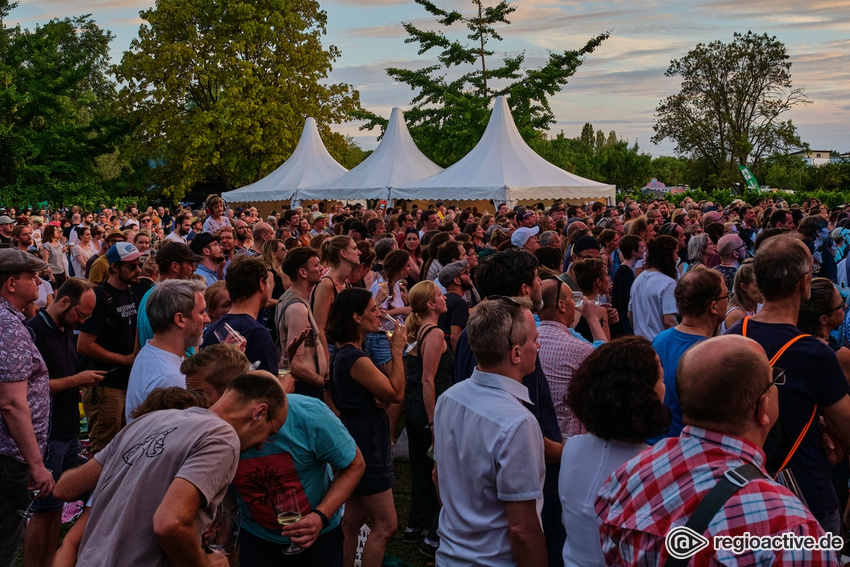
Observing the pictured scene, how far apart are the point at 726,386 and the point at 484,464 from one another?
3.33 feet

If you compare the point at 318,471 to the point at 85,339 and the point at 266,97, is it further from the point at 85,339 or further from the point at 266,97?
the point at 266,97

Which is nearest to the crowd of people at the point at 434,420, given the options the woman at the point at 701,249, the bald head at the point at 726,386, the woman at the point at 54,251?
the bald head at the point at 726,386

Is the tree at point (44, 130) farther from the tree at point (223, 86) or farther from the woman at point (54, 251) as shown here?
the woman at point (54, 251)

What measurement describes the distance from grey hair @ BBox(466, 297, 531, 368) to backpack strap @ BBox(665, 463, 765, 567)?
111 cm

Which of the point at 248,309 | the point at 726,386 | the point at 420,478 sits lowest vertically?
the point at 420,478

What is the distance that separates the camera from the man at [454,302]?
5.52 metres

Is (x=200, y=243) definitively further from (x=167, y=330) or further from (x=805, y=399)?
(x=805, y=399)

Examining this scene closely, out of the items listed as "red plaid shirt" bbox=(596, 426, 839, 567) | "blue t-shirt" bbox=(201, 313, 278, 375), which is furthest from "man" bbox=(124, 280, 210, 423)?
"red plaid shirt" bbox=(596, 426, 839, 567)

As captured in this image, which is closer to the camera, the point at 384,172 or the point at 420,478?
the point at 420,478

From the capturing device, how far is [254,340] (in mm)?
4250

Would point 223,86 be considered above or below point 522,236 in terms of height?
above

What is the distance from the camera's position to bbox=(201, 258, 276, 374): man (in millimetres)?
4277

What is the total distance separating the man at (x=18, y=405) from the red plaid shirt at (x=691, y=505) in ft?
9.68

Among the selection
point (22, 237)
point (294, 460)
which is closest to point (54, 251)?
point (22, 237)
